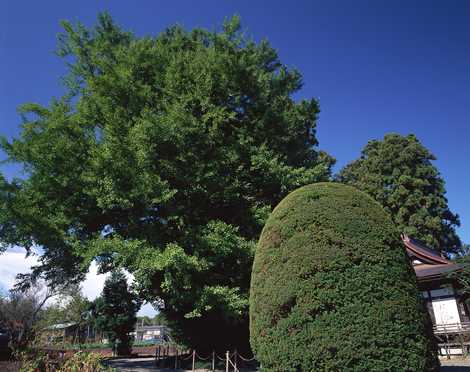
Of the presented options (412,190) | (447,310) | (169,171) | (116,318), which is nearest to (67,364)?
(169,171)

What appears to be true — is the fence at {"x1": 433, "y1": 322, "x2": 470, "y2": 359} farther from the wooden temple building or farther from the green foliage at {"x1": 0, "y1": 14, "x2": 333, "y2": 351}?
the green foliage at {"x1": 0, "y1": 14, "x2": 333, "y2": 351}

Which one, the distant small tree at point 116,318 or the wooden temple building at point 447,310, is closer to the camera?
the wooden temple building at point 447,310

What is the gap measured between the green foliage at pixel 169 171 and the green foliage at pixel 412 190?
22299mm

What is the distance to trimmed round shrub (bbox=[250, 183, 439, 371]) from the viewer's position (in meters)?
5.46

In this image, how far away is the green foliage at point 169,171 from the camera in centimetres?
1243

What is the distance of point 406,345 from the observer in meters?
5.49

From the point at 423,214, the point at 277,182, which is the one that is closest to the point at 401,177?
the point at 423,214

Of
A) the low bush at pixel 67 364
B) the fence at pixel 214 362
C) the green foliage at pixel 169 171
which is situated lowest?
the fence at pixel 214 362

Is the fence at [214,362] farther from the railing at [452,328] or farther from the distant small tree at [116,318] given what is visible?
the distant small tree at [116,318]

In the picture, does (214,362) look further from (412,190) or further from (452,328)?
(412,190)

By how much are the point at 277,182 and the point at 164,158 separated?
4838mm

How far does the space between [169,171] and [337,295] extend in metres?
9.35

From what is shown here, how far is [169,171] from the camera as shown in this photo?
13.7 meters

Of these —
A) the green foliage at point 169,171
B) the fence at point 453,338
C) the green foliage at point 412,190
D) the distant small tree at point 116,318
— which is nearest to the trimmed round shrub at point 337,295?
the green foliage at point 169,171
